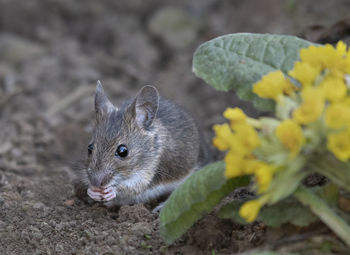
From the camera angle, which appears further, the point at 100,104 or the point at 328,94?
the point at 100,104

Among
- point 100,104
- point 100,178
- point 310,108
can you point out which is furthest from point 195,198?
point 100,104

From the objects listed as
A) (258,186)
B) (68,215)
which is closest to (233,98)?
(68,215)

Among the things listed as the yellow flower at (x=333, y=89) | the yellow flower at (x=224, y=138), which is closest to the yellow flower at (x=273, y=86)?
the yellow flower at (x=333, y=89)

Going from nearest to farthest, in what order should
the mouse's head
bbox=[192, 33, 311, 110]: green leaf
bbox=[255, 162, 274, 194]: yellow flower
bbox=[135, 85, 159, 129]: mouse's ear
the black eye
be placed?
bbox=[255, 162, 274, 194]: yellow flower < bbox=[192, 33, 311, 110]: green leaf < the mouse's head < the black eye < bbox=[135, 85, 159, 129]: mouse's ear

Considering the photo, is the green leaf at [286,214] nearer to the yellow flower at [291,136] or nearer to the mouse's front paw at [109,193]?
the yellow flower at [291,136]

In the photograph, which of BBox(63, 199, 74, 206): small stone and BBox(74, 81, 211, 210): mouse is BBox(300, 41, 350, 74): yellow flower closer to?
BBox(74, 81, 211, 210): mouse

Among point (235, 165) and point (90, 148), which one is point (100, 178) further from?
Answer: point (235, 165)

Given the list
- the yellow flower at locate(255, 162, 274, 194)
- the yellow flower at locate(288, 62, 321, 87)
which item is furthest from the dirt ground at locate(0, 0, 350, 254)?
the yellow flower at locate(288, 62, 321, 87)
